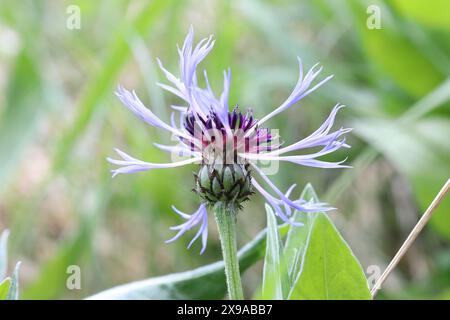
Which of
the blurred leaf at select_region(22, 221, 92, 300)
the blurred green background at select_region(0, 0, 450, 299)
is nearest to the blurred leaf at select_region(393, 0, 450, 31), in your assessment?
the blurred green background at select_region(0, 0, 450, 299)

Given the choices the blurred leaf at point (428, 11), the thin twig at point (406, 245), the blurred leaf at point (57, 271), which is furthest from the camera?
the blurred leaf at point (428, 11)

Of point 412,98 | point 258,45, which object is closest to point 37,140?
point 258,45

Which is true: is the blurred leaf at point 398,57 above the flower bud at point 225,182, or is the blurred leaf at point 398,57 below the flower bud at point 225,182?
above

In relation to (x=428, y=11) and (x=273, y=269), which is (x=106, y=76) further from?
(x=273, y=269)

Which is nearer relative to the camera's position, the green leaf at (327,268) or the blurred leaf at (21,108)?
the green leaf at (327,268)

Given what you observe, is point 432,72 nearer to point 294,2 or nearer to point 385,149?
point 385,149

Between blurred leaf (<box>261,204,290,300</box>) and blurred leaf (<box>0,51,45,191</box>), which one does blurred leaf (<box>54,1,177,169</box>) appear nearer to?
blurred leaf (<box>0,51,45,191</box>)

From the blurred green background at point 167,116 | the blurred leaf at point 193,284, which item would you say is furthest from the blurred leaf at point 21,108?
the blurred leaf at point 193,284

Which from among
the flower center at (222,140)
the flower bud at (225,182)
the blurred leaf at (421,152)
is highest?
the blurred leaf at (421,152)

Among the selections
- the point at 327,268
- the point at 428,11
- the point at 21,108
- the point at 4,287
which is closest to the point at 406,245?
the point at 327,268

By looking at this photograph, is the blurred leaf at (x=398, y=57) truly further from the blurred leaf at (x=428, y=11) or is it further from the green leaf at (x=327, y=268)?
the green leaf at (x=327, y=268)
